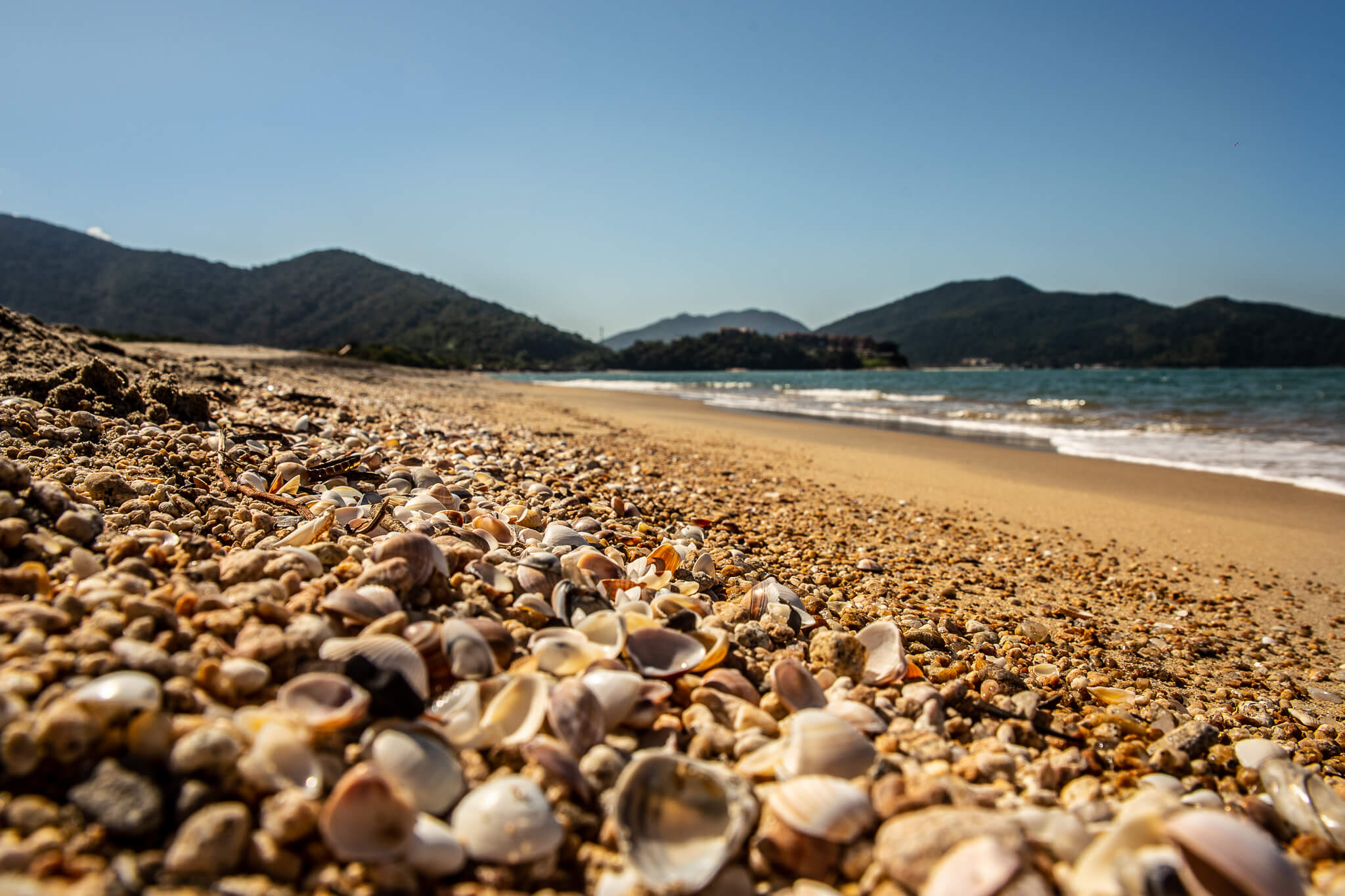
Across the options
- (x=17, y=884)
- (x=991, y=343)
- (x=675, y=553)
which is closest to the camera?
(x=17, y=884)

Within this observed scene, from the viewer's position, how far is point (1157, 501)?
20.9 feet

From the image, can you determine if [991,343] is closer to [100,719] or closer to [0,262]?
[100,719]

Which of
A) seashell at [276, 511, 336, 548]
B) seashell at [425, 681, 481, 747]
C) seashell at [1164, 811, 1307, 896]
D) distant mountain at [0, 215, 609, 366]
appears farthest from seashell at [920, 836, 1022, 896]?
distant mountain at [0, 215, 609, 366]

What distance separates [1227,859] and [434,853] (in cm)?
133

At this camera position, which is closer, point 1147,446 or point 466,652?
point 466,652

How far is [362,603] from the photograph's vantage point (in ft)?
5.32

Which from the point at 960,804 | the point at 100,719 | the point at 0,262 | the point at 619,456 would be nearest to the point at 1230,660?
the point at 960,804

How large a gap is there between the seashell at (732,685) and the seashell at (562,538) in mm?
957

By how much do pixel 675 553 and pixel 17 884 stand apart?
6.53ft

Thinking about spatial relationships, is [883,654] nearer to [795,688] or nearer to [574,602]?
[795,688]

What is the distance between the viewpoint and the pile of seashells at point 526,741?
1.07m

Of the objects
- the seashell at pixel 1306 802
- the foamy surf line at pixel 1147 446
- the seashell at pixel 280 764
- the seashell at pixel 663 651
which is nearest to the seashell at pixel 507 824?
the seashell at pixel 280 764

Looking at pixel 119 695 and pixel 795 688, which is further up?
pixel 119 695

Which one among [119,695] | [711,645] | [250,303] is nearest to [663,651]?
[711,645]
